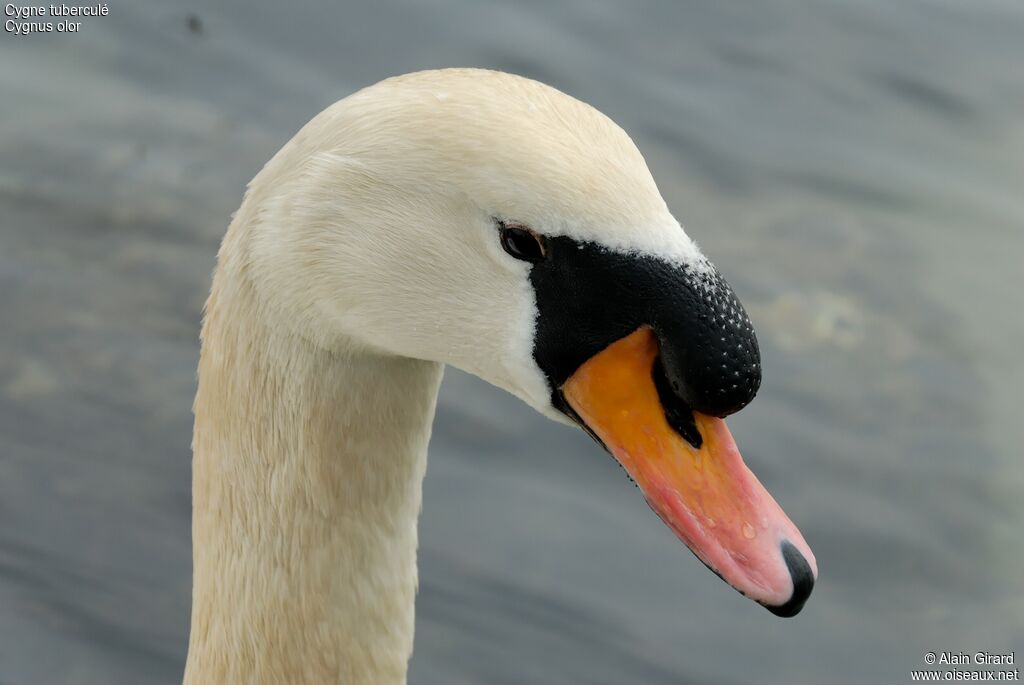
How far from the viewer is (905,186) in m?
6.81

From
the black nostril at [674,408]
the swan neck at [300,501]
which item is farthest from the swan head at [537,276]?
the swan neck at [300,501]

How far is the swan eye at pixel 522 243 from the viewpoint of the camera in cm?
250

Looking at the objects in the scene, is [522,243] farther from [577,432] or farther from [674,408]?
[577,432]

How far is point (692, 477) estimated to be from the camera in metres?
2.59

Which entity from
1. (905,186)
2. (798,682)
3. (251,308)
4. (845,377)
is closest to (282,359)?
(251,308)

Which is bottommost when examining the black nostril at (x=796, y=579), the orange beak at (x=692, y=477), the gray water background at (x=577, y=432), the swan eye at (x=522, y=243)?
the gray water background at (x=577, y=432)

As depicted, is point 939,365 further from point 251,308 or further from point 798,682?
point 251,308

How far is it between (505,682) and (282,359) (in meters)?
2.41

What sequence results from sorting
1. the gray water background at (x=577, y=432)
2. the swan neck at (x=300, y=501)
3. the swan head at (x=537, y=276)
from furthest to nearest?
the gray water background at (x=577, y=432) < the swan neck at (x=300, y=501) < the swan head at (x=537, y=276)

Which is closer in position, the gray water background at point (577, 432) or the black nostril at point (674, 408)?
the black nostril at point (674, 408)

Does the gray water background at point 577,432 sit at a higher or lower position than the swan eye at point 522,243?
lower

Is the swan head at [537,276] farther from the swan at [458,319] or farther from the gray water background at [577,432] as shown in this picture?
the gray water background at [577,432]

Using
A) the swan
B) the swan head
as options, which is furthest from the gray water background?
the swan head

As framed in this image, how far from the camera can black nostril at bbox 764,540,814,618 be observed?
8.30ft
